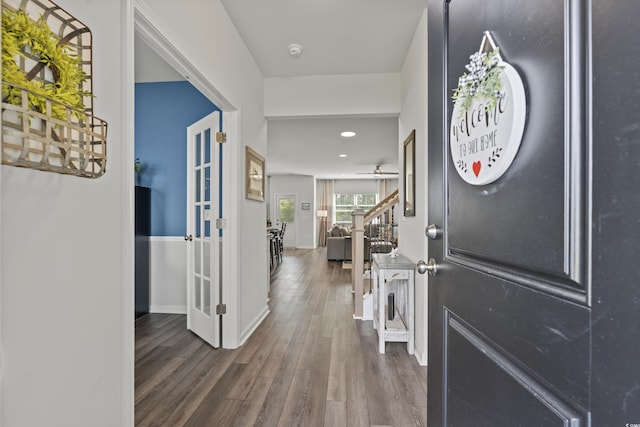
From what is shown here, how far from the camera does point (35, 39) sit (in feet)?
2.72

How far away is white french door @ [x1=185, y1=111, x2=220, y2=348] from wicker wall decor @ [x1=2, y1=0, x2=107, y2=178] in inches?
64.2

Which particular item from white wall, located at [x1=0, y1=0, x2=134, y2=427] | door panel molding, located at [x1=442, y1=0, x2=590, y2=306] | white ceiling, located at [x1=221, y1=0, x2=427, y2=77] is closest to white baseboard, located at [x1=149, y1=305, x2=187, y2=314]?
white wall, located at [x1=0, y1=0, x2=134, y2=427]

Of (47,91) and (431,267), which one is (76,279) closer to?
(47,91)

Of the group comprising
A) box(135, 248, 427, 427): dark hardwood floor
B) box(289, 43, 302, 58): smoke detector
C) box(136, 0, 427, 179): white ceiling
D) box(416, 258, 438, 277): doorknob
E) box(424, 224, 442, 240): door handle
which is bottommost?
box(135, 248, 427, 427): dark hardwood floor

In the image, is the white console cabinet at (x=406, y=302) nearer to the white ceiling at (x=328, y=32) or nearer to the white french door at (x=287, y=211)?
the white ceiling at (x=328, y=32)

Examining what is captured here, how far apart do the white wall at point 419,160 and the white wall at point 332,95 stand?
1.49 feet

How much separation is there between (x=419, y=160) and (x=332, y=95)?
145 centimetres

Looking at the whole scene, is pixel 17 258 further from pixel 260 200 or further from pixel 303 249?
pixel 303 249

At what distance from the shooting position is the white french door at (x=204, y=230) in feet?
8.69

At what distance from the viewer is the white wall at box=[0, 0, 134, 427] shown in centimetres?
84

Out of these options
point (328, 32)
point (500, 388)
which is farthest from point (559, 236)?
point (328, 32)

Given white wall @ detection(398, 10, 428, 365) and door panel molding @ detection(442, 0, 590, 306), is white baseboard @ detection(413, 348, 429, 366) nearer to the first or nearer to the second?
white wall @ detection(398, 10, 428, 365)

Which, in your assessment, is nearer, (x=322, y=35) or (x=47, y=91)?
(x=47, y=91)

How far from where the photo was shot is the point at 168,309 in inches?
139
